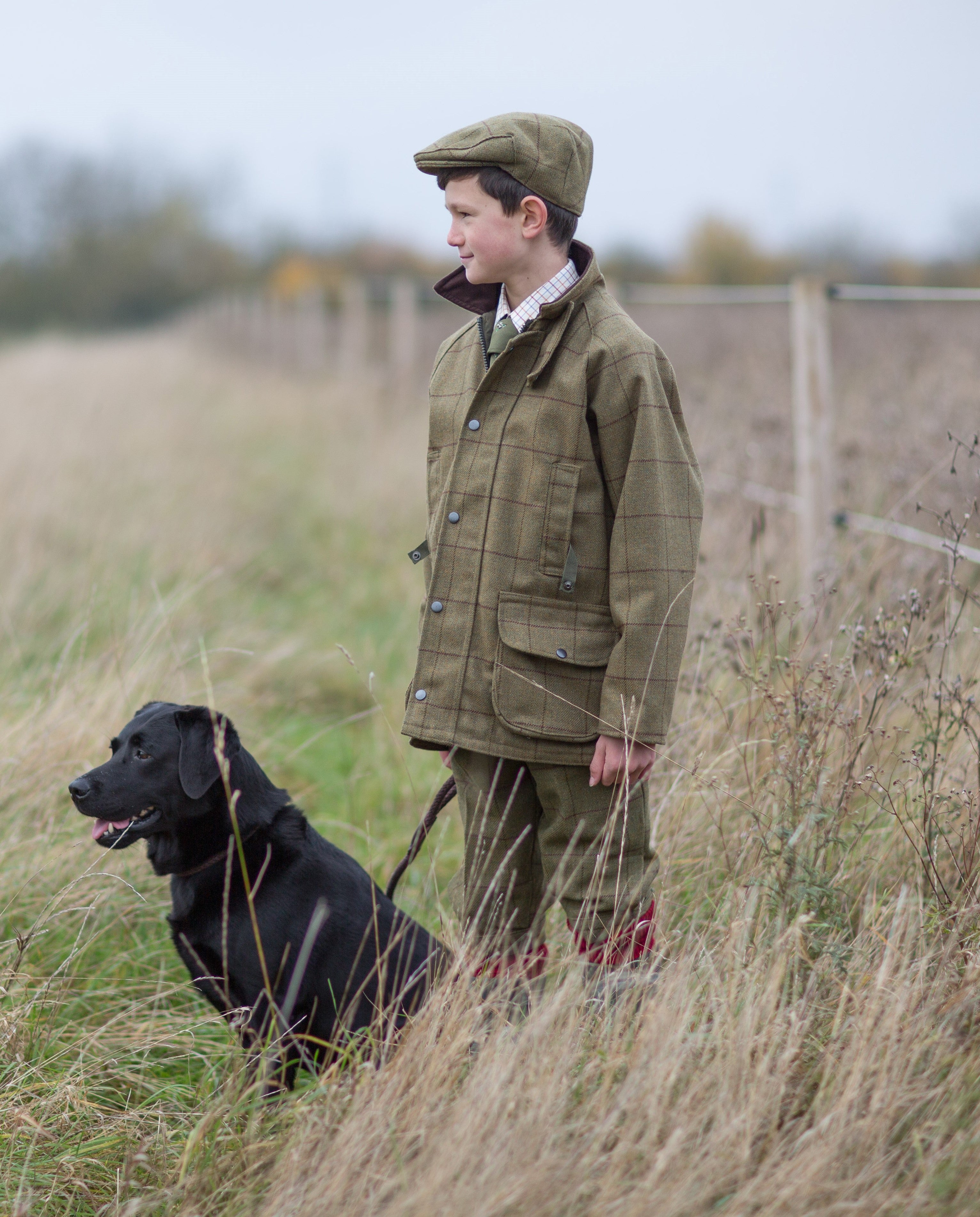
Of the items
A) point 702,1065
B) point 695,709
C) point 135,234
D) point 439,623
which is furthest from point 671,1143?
point 135,234

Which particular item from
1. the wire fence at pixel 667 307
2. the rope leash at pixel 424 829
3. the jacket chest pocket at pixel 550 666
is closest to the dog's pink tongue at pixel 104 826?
the rope leash at pixel 424 829

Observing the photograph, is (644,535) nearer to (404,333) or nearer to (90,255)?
(404,333)

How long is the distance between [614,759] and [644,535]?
43 centimetres

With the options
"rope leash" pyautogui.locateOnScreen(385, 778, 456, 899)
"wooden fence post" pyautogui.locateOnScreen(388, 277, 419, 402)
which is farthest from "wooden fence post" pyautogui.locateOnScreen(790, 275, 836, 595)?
"wooden fence post" pyautogui.locateOnScreen(388, 277, 419, 402)

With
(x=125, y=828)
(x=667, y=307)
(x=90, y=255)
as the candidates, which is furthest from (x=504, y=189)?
(x=90, y=255)

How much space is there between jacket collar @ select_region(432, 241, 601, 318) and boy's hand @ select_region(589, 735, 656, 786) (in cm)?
82

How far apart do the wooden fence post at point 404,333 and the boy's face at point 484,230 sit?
8.24 metres

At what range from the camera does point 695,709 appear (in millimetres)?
3131

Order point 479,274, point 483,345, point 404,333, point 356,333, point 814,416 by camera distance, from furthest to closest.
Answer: point 356,333 < point 404,333 < point 814,416 < point 483,345 < point 479,274

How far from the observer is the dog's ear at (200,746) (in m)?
2.13

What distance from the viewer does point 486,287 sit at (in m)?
2.26

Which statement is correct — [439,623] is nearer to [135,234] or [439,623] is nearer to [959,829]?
[959,829]

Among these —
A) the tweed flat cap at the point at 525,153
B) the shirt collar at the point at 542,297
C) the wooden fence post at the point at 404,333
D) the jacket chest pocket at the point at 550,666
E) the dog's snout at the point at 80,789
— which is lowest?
the dog's snout at the point at 80,789

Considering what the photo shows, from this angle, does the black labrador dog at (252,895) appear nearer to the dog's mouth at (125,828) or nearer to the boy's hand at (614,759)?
the dog's mouth at (125,828)
